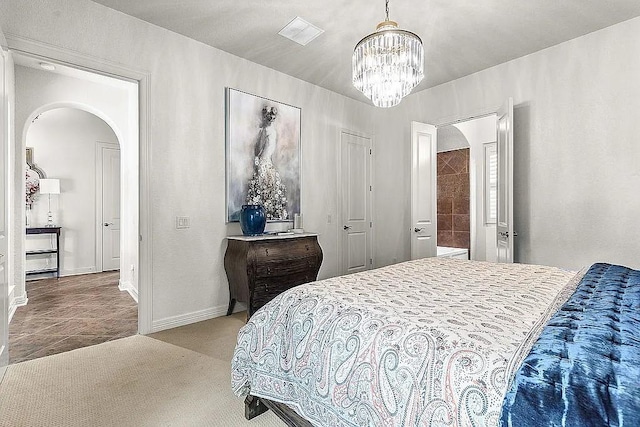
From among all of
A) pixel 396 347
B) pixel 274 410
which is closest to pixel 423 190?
pixel 274 410

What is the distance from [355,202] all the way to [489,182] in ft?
8.42

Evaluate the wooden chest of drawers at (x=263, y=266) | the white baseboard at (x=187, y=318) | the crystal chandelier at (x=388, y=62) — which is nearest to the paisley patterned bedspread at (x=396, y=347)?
the crystal chandelier at (x=388, y=62)

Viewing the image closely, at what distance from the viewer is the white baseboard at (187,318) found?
3164 mm

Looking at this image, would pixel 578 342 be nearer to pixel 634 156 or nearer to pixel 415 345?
pixel 415 345

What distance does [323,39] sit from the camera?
3.39 metres

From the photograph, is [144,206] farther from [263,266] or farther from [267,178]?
[267,178]

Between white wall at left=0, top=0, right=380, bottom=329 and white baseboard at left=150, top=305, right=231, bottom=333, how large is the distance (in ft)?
0.03

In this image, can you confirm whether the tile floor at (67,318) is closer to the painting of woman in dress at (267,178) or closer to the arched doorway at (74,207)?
the arched doorway at (74,207)

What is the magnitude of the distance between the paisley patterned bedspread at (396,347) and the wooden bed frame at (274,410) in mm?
95

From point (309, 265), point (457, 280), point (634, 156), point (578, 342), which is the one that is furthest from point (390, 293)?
point (634, 156)

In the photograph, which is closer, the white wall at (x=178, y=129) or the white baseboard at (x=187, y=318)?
the white wall at (x=178, y=129)

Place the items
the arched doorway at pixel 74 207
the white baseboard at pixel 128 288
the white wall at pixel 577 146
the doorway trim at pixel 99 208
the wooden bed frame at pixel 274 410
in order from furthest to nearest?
the doorway trim at pixel 99 208 < the arched doorway at pixel 74 207 < the white baseboard at pixel 128 288 < the white wall at pixel 577 146 < the wooden bed frame at pixel 274 410

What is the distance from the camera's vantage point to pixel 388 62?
2.41 metres

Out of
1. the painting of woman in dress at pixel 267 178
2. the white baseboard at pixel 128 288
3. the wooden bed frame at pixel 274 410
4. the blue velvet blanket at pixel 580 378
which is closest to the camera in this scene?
the blue velvet blanket at pixel 580 378
